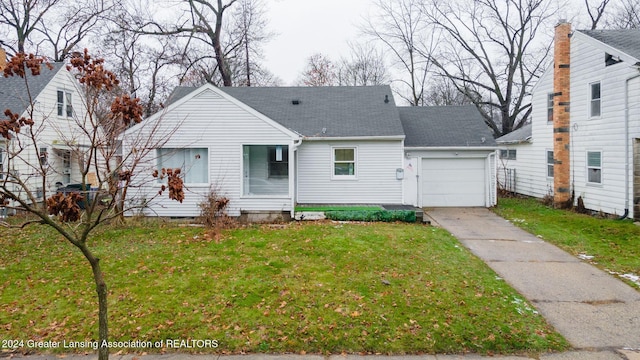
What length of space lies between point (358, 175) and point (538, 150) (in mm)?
8950

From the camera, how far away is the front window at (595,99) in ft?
45.8

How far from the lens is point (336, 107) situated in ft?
56.0

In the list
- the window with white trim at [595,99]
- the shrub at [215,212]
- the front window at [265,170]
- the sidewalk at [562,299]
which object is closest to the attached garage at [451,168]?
the window with white trim at [595,99]

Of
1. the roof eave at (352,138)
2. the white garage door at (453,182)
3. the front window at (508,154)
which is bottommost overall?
the white garage door at (453,182)

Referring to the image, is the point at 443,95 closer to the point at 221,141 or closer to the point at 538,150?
the point at 538,150

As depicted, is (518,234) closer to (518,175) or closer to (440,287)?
(440,287)

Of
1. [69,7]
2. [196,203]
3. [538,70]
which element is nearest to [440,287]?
[196,203]

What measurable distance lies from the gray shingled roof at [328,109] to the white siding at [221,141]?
264 centimetres

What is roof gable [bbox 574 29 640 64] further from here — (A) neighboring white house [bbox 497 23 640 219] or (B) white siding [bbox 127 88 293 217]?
(B) white siding [bbox 127 88 293 217]

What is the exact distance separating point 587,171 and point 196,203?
45.1ft

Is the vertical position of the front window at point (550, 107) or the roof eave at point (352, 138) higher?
the front window at point (550, 107)

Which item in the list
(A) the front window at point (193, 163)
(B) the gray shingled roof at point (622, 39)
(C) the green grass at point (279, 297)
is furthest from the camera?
(A) the front window at point (193, 163)

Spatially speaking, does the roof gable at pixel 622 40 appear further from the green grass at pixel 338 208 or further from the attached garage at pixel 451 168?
the green grass at pixel 338 208

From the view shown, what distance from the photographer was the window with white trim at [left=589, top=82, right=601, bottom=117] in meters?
13.9
